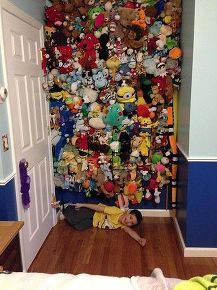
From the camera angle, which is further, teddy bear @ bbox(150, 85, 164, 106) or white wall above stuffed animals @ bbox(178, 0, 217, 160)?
teddy bear @ bbox(150, 85, 164, 106)

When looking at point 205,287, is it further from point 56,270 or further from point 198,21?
point 198,21

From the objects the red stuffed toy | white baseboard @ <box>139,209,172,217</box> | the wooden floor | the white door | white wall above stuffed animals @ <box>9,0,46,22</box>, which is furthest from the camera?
white baseboard @ <box>139,209,172,217</box>

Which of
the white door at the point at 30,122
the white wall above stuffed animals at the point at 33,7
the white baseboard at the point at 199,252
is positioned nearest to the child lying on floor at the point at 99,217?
the white door at the point at 30,122

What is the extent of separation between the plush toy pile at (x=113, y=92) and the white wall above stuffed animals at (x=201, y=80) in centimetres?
40

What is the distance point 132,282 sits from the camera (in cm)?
100

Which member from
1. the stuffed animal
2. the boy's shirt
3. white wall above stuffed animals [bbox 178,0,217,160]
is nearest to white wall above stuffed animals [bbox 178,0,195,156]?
white wall above stuffed animals [bbox 178,0,217,160]

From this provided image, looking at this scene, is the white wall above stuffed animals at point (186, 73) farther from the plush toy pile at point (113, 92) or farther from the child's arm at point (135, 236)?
the child's arm at point (135, 236)

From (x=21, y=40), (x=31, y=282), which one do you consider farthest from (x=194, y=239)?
(x=21, y=40)

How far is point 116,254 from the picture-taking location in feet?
7.39

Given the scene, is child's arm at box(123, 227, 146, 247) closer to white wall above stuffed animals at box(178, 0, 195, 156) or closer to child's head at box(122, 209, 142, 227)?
child's head at box(122, 209, 142, 227)

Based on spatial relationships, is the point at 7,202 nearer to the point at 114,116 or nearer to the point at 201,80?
the point at 114,116

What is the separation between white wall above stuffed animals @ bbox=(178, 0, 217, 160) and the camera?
184cm

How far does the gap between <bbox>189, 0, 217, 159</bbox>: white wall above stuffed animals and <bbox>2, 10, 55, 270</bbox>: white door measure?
48.8 inches

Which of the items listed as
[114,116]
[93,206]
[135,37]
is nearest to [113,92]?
[114,116]
